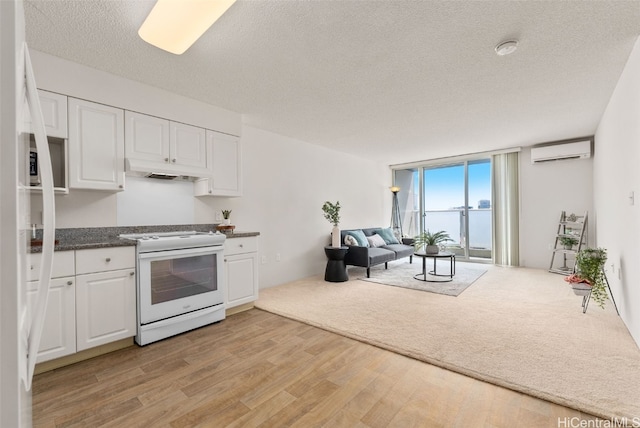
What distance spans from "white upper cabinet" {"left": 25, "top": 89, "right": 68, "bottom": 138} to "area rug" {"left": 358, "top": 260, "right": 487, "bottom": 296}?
413cm

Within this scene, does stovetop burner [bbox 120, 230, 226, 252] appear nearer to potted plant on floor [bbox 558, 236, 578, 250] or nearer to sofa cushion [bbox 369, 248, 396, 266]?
sofa cushion [bbox 369, 248, 396, 266]

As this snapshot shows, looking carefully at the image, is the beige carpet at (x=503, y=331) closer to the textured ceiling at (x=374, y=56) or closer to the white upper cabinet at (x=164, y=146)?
the white upper cabinet at (x=164, y=146)

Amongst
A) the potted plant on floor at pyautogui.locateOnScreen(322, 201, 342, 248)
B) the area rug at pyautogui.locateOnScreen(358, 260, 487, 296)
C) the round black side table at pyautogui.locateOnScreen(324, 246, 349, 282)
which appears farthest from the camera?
the potted plant on floor at pyautogui.locateOnScreen(322, 201, 342, 248)

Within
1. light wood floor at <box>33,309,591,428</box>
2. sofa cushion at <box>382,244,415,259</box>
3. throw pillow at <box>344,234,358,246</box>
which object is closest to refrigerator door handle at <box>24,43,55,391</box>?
light wood floor at <box>33,309,591,428</box>

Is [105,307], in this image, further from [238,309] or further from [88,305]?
[238,309]

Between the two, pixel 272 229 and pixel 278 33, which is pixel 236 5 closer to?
pixel 278 33

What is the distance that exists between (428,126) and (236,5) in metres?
3.27

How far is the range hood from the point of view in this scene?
268 cm

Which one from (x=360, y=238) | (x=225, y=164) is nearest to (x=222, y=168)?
(x=225, y=164)

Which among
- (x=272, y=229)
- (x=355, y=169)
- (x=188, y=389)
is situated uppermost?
(x=355, y=169)

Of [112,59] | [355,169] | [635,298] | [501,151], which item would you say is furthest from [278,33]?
[501,151]

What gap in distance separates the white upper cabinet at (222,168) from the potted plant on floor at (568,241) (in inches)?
219

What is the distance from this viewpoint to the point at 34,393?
5.89 ft

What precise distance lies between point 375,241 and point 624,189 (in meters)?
3.50
